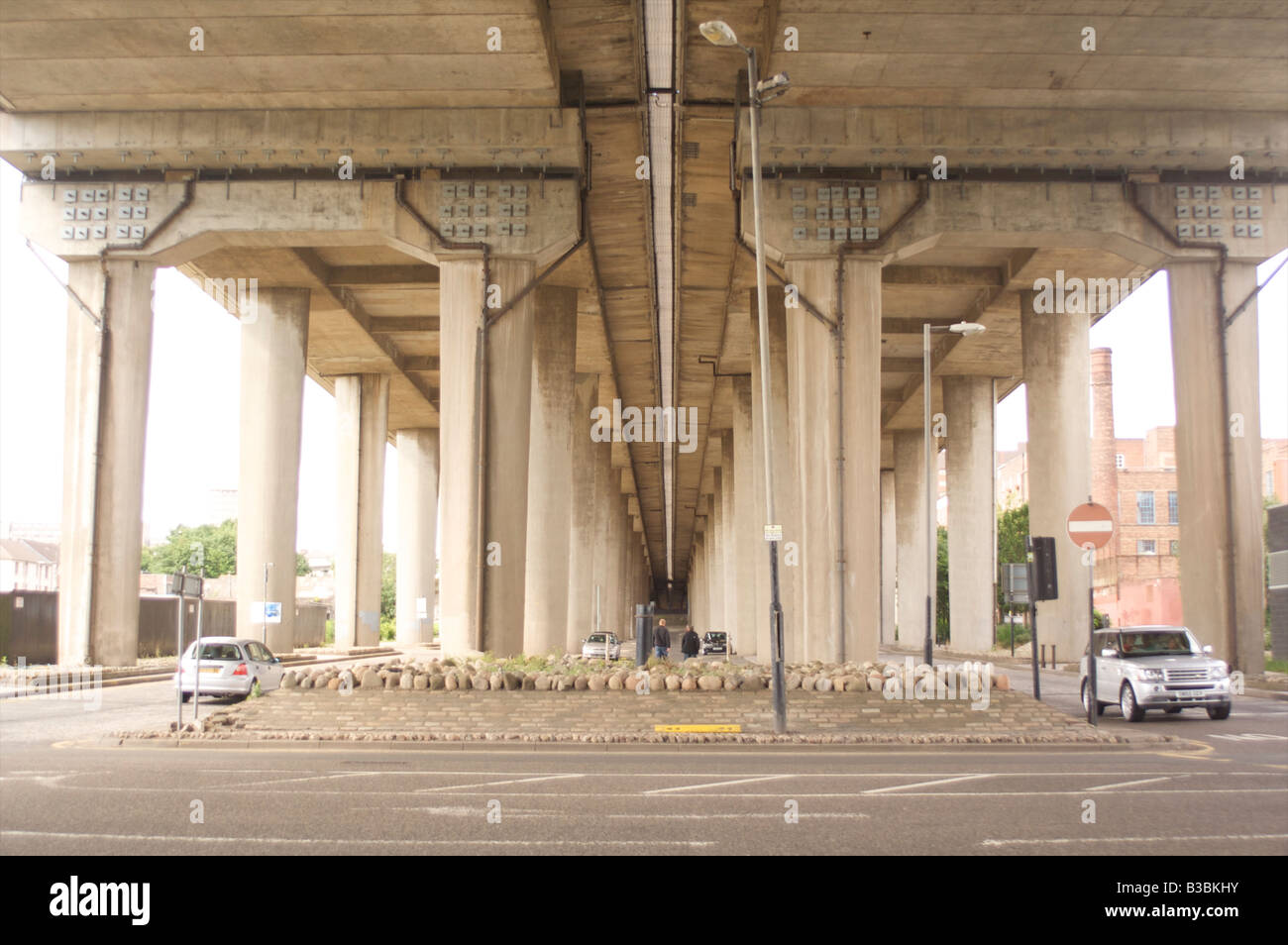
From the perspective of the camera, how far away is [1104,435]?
73188mm

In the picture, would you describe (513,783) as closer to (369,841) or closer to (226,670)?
(369,841)

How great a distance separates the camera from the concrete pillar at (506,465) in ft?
94.8

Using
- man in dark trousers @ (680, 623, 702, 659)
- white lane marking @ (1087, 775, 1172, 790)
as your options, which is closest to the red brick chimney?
man in dark trousers @ (680, 623, 702, 659)

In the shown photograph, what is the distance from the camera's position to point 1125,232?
101ft

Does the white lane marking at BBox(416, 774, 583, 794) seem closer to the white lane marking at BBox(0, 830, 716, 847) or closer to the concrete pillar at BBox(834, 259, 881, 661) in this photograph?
the white lane marking at BBox(0, 830, 716, 847)

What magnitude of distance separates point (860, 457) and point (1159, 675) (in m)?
9.74

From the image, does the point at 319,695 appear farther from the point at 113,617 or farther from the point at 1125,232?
the point at 1125,232

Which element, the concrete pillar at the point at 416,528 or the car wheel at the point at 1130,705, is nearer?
the car wheel at the point at 1130,705

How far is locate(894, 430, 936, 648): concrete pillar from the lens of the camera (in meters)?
67.6

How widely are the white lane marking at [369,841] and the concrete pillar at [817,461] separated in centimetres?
2073

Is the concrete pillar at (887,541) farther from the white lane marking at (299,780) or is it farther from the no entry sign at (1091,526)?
the white lane marking at (299,780)

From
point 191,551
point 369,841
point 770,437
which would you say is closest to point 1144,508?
point 770,437

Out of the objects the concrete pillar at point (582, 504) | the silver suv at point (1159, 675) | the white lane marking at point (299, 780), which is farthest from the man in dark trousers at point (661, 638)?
the white lane marking at point (299, 780)

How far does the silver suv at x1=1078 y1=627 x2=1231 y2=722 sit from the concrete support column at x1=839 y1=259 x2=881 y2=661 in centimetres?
669
